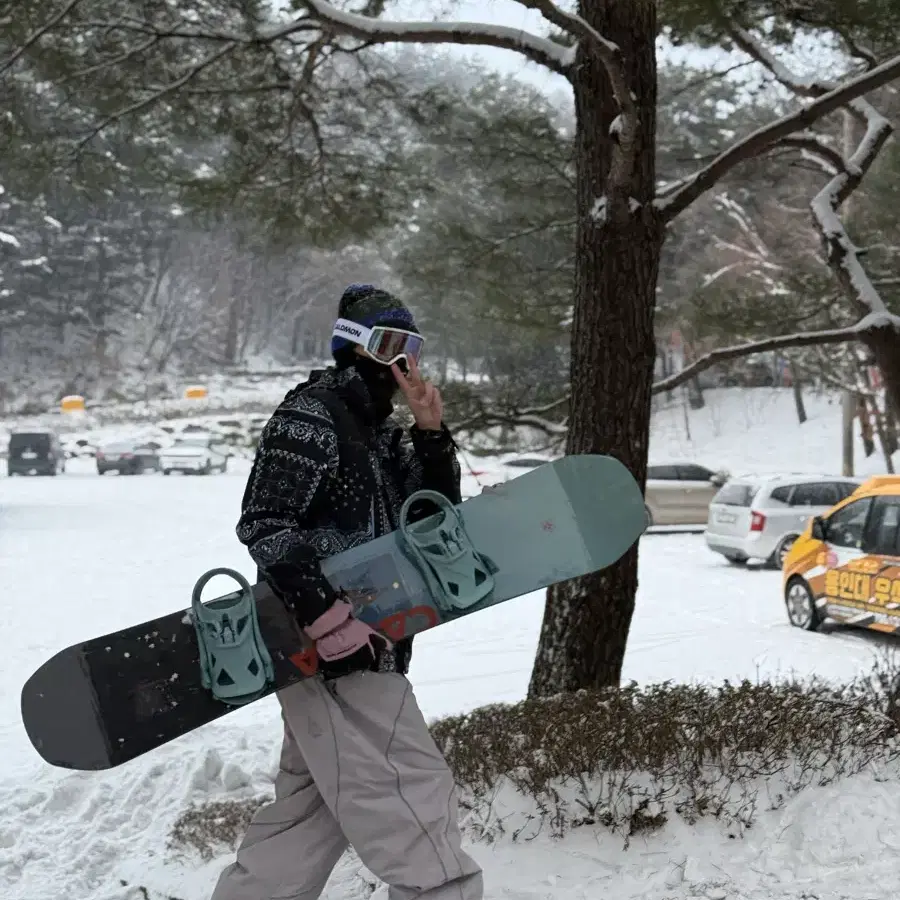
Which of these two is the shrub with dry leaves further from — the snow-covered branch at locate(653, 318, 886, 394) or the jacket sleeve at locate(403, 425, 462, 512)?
the snow-covered branch at locate(653, 318, 886, 394)

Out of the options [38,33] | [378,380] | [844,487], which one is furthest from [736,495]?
A: [378,380]

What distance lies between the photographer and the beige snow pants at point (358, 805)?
7.36ft

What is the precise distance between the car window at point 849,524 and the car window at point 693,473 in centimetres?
951

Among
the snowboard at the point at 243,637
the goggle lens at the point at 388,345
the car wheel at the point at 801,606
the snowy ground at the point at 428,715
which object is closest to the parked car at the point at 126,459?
the snowy ground at the point at 428,715

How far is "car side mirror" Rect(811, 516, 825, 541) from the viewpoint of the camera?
9.27 m

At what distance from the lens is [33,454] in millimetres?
28203

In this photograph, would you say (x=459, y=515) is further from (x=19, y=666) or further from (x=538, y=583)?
(x=19, y=666)

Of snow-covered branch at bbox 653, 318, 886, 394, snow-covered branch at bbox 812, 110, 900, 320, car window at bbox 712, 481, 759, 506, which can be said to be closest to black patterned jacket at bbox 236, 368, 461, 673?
snow-covered branch at bbox 653, 318, 886, 394

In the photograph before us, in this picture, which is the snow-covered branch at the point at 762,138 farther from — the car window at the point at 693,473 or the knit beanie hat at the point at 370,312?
the car window at the point at 693,473

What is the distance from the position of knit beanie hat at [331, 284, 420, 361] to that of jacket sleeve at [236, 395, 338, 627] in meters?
0.29

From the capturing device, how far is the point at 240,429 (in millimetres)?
36812

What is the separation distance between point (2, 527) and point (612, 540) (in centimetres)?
1600

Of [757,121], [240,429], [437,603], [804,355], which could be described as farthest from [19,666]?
[240,429]

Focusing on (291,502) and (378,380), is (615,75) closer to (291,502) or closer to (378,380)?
(378,380)
